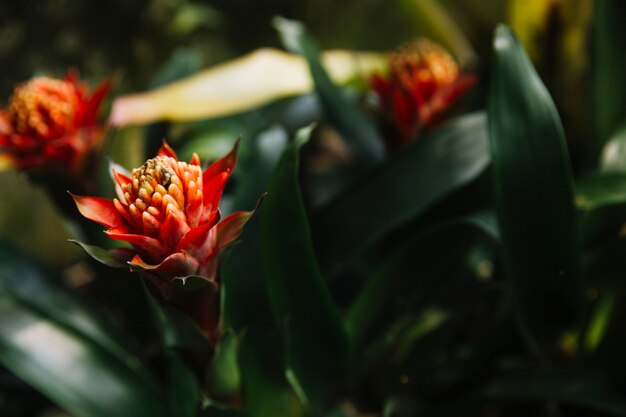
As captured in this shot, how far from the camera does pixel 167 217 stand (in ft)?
1.47

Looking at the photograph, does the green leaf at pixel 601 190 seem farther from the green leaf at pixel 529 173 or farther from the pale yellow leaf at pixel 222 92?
the pale yellow leaf at pixel 222 92

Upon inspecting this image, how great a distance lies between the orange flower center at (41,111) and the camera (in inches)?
29.3

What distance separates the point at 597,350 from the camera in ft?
2.59

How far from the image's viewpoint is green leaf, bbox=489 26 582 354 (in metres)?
0.64

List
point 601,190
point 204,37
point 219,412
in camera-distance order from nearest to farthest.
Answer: point 219,412 < point 601,190 < point 204,37

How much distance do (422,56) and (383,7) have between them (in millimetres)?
716

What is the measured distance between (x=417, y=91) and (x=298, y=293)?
35cm

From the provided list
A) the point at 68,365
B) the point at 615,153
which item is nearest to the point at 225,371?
the point at 68,365

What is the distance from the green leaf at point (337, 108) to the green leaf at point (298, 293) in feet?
0.83

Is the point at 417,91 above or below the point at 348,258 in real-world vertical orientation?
above

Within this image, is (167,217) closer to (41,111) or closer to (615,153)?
(41,111)

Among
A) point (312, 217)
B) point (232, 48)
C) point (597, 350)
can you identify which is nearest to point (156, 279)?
point (312, 217)

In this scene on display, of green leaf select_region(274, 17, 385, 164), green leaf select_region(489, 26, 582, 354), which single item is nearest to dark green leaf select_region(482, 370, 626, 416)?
green leaf select_region(489, 26, 582, 354)

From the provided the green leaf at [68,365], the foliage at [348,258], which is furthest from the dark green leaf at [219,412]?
the green leaf at [68,365]
